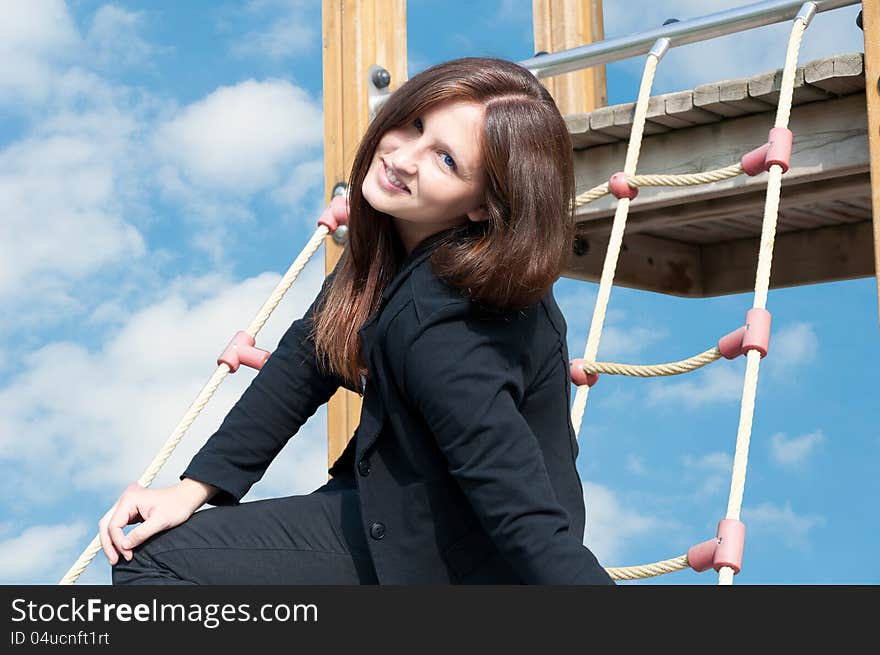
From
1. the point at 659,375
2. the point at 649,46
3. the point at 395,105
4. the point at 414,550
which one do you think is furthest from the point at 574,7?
the point at 414,550

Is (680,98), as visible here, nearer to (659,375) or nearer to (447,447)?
(659,375)

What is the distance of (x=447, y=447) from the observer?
1151mm

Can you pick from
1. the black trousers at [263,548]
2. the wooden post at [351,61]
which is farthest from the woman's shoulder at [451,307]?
the wooden post at [351,61]

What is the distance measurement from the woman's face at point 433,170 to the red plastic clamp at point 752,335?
78 cm

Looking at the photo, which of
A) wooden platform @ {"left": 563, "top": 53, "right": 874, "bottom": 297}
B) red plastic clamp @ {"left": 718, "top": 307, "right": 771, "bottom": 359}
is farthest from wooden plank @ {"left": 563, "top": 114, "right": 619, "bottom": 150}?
red plastic clamp @ {"left": 718, "top": 307, "right": 771, "bottom": 359}

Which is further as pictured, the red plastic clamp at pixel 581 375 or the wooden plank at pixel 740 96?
the wooden plank at pixel 740 96

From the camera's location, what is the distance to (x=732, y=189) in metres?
2.51

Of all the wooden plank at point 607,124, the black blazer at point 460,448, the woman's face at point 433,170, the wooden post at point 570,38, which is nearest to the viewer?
the black blazer at point 460,448

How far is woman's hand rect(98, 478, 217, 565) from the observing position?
1274 mm

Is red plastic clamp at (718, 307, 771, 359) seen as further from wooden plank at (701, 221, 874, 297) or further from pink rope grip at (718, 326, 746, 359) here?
wooden plank at (701, 221, 874, 297)

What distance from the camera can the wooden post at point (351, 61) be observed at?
2.68 m

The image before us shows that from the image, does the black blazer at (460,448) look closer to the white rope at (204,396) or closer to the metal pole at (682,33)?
the white rope at (204,396)

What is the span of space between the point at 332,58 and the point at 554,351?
65.2 inches

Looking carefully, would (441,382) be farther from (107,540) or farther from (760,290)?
(760,290)
